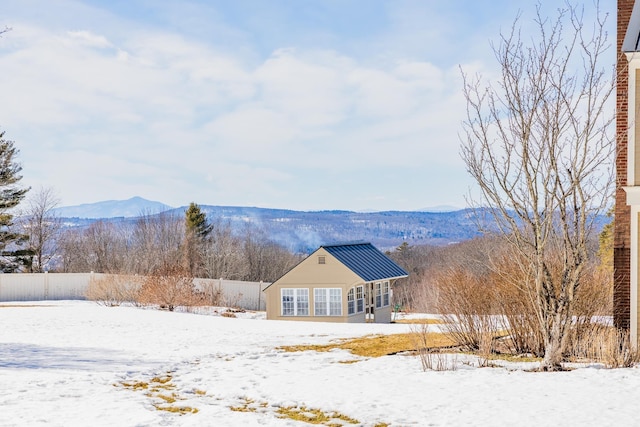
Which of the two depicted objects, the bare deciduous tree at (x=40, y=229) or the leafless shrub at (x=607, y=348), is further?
the bare deciduous tree at (x=40, y=229)

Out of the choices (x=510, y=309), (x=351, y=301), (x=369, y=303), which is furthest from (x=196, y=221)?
(x=510, y=309)

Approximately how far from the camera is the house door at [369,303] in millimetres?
29094

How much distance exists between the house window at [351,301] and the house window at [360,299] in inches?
12.2

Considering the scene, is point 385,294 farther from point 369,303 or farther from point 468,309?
point 468,309

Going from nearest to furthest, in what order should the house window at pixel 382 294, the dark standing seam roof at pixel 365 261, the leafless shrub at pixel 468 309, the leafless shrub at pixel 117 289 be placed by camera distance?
the leafless shrub at pixel 468 309, the leafless shrub at pixel 117 289, the dark standing seam roof at pixel 365 261, the house window at pixel 382 294

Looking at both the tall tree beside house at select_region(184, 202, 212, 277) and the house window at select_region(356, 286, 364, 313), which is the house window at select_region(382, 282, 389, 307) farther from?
the tall tree beside house at select_region(184, 202, 212, 277)

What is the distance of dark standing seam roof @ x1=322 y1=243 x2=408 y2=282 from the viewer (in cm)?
2827

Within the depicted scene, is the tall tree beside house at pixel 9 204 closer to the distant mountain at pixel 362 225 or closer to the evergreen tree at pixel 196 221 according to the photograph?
the evergreen tree at pixel 196 221

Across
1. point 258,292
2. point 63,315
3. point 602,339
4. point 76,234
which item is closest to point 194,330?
point 63,315

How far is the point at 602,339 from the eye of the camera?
10.5 metres

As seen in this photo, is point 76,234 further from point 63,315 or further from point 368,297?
point 63,315

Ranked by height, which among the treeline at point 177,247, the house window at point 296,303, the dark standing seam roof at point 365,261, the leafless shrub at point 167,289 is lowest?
the house window at point 296,303

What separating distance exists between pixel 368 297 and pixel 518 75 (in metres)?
19.6

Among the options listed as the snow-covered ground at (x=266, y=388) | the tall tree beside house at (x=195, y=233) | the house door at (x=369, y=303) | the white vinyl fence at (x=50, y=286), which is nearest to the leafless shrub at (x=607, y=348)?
the snow-covered ground at (x=266, y=388)
